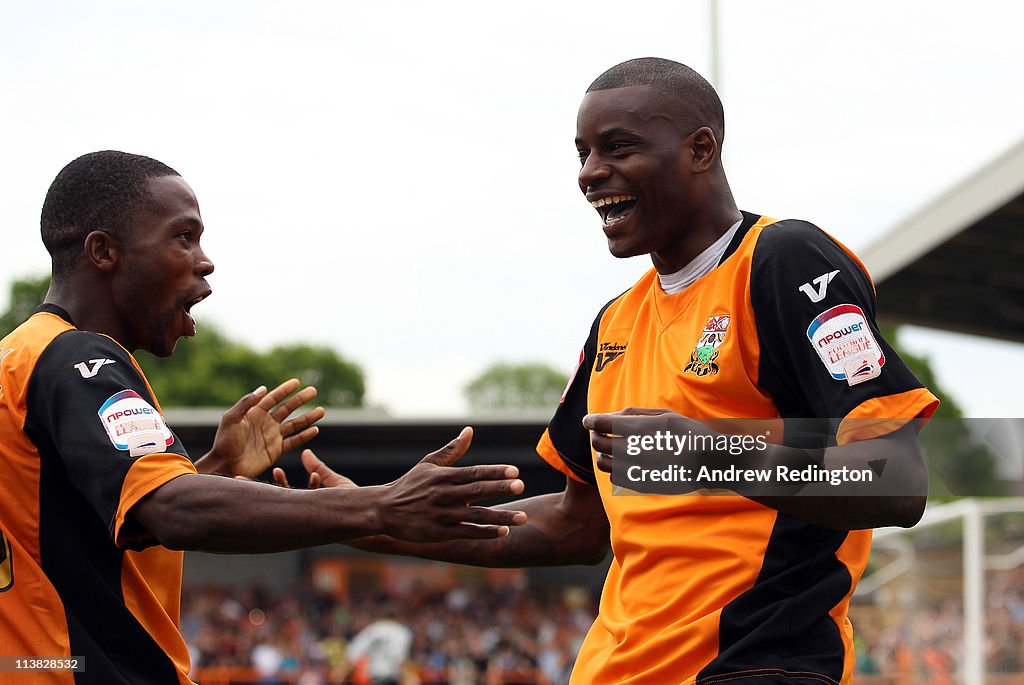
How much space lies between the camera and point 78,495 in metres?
3.74

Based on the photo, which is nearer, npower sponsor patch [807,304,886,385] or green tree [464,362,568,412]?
npower sponsor patch [807,304,886,385]

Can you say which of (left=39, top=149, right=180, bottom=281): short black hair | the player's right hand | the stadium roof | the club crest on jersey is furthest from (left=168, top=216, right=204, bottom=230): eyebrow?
the stadium roof

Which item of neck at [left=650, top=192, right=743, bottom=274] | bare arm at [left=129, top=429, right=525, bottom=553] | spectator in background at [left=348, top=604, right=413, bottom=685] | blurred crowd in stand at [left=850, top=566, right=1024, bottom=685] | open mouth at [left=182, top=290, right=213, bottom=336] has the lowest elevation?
spectator in background at [left=348, top=604, right=413, bottom=685]

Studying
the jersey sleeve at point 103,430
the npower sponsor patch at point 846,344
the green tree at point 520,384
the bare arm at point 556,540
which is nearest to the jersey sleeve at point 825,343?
the npower sponsor patch at point 846,344

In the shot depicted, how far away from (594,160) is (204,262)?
4.23 feet

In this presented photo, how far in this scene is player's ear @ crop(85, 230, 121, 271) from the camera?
13.0 feet

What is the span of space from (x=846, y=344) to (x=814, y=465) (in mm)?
330

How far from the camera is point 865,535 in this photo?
3.67 m

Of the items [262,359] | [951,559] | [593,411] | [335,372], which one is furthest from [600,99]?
[335,372]

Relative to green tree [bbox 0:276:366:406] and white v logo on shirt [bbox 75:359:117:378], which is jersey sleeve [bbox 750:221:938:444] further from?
green tree [bbox 0:276:366:406]

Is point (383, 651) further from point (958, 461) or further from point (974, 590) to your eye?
point (958, 461)

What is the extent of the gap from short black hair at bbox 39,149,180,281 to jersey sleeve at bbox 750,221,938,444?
6.31ft

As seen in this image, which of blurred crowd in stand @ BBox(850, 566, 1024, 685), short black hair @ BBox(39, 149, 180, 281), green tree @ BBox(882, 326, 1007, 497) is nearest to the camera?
short black hair @ BBox(39, 149, 180, 281)

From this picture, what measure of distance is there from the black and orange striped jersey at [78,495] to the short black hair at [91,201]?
11.3 inches
